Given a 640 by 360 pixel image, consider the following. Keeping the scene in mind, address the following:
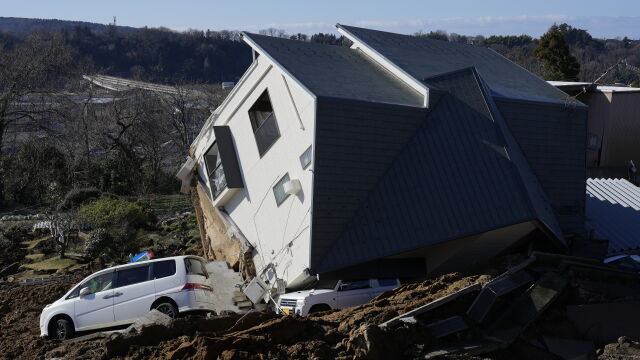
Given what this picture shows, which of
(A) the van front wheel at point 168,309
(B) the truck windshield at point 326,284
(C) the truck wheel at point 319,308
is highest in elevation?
(A) the van front wheel at point 168,309

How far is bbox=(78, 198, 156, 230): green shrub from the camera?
23562 mm

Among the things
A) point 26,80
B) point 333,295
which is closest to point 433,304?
point 333,295

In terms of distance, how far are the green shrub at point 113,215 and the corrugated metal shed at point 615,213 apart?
15170 millimetres

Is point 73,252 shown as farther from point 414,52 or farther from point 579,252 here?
point 579,252

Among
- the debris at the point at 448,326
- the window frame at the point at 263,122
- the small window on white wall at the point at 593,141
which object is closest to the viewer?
the debris at the point at 448,326

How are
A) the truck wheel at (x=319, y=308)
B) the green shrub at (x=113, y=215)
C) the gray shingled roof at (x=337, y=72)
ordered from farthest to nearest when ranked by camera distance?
the green shrub at (x=113, y=215)
the gray shingled roof at (x=337, y=72)
the truck wheel at (x=319, y=308)

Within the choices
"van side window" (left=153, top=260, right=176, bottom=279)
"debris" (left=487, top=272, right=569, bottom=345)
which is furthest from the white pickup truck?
"debris" (left=487, top=272, right=569, bottom=345)

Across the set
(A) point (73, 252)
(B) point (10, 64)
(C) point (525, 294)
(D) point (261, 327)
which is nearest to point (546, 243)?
(C) point (525, 294)

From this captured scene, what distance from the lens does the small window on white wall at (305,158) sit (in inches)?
611

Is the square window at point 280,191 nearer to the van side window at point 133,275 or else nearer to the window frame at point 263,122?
the window frame at point 263,122

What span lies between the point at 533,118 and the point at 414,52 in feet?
15.8

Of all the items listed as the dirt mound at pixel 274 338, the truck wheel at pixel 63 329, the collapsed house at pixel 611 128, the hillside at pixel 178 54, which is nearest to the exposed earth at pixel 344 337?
the dirt mound at pixel 274 338

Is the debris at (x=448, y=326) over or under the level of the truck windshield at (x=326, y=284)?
under

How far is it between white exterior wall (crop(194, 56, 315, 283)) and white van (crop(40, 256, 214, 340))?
250 cm
